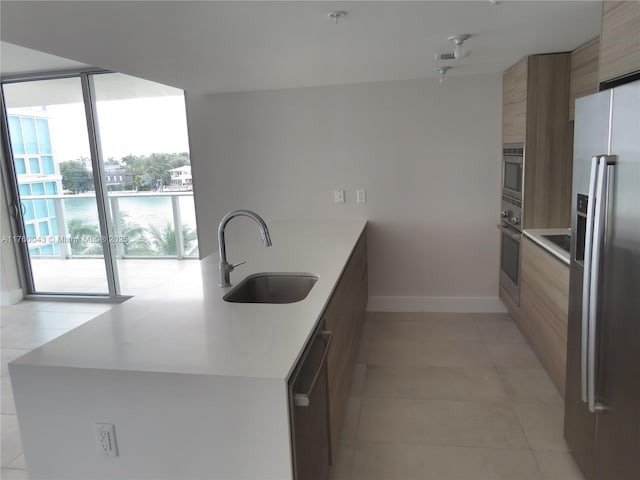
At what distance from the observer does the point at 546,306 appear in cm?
288

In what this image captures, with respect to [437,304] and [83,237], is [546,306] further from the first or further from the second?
[83,237]

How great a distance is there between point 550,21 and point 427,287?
2542mm

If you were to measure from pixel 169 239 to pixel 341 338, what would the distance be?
11.6 feet

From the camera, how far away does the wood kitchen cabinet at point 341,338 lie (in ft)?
7.11

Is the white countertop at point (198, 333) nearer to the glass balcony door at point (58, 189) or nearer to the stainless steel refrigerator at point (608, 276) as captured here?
the stainless steel refrigerator at point (608, 276)

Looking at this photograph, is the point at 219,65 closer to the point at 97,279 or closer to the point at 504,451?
the point at 504,451

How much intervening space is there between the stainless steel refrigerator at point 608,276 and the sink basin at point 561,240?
0.86 meters

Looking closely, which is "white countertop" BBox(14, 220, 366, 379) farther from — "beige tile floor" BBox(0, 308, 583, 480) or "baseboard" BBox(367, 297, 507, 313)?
"baseboard" BBox(367, 297, 507, 313)

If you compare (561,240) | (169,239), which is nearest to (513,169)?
(561,240)

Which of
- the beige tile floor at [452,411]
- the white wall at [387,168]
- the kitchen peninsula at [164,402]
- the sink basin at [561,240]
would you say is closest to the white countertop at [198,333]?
the kitchen peninsula at [164,402]

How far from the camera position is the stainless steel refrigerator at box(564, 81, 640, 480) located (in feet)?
5.21

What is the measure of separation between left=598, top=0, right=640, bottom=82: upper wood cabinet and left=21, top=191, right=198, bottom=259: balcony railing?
13.7 feet

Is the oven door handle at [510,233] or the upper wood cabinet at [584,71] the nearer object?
the upper wood cabinet at [584,71]

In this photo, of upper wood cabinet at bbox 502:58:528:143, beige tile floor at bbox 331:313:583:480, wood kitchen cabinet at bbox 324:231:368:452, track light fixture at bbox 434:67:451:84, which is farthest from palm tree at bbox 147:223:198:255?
upper wood cabinet at bbox 502:58:528:143
